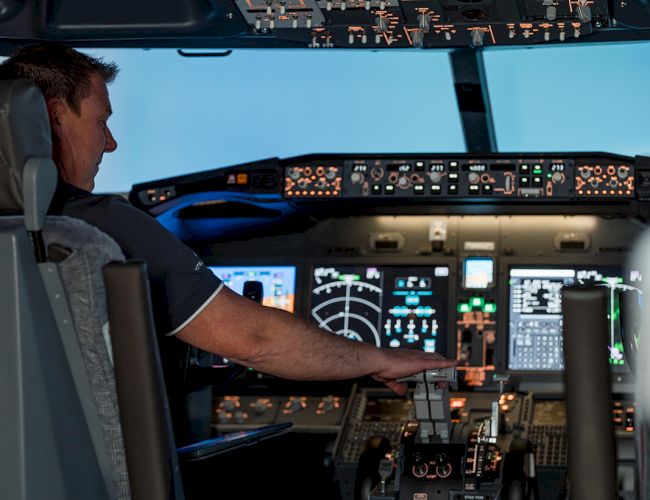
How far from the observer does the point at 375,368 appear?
238cm

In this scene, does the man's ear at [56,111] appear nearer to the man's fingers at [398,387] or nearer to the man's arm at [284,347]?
the man's arm at [284,347]

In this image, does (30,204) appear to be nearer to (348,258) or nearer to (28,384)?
(28,384)

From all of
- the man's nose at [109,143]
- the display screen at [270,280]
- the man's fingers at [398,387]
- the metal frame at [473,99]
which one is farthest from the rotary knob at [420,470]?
the metal frame at [473,99]

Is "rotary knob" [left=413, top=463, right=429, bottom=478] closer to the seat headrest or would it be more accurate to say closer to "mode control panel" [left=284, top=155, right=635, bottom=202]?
"mode control panel" [left=284, top=155, right=635, bottom=202]

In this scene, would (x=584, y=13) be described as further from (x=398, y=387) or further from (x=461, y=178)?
(x=398, y=387)

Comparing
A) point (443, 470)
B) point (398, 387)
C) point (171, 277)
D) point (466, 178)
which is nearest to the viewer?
point (171, 277)

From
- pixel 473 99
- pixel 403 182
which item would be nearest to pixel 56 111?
pixel 403 182

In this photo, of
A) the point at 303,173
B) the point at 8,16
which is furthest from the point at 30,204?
the point at 303,173

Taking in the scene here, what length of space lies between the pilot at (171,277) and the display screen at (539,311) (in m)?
1.86

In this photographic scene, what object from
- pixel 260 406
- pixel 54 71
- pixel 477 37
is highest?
pixel 477 37

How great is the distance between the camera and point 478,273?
14.8 feet

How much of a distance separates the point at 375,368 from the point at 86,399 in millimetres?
630

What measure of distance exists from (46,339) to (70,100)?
0.70 m

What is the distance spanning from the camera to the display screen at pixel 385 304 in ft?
14.7
